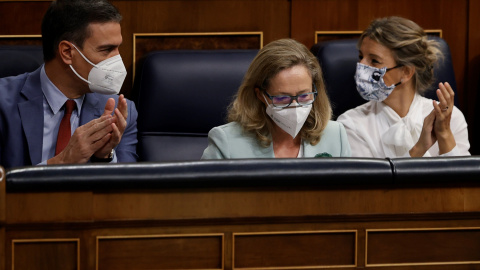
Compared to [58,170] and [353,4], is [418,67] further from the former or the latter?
[58,170]

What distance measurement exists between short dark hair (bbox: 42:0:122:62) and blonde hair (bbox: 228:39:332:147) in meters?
0.43

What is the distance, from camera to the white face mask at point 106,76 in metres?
1.83

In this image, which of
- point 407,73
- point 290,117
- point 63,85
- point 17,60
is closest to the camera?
point 290,117

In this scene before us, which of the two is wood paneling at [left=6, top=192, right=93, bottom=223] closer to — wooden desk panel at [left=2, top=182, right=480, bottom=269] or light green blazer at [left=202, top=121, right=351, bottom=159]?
wooden desk panel at [left=2, top=182, right=480, bottom=269]

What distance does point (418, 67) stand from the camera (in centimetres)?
212

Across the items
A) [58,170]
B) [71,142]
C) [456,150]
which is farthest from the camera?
[456,150]

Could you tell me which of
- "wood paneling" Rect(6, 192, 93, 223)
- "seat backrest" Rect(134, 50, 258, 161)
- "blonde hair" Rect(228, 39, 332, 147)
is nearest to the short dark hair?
"seat backrest" Rect(134, 50, 258, 161)

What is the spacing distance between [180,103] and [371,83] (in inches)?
22.2

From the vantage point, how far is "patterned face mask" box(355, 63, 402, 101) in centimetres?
207

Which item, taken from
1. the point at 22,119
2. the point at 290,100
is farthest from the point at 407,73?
the point at 22,119

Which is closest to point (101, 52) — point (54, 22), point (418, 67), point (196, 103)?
point (54, 22)

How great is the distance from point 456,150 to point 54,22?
114 cm

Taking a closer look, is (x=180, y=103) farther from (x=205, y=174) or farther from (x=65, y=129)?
(x=205, y=174)

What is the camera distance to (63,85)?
72.0 inches
